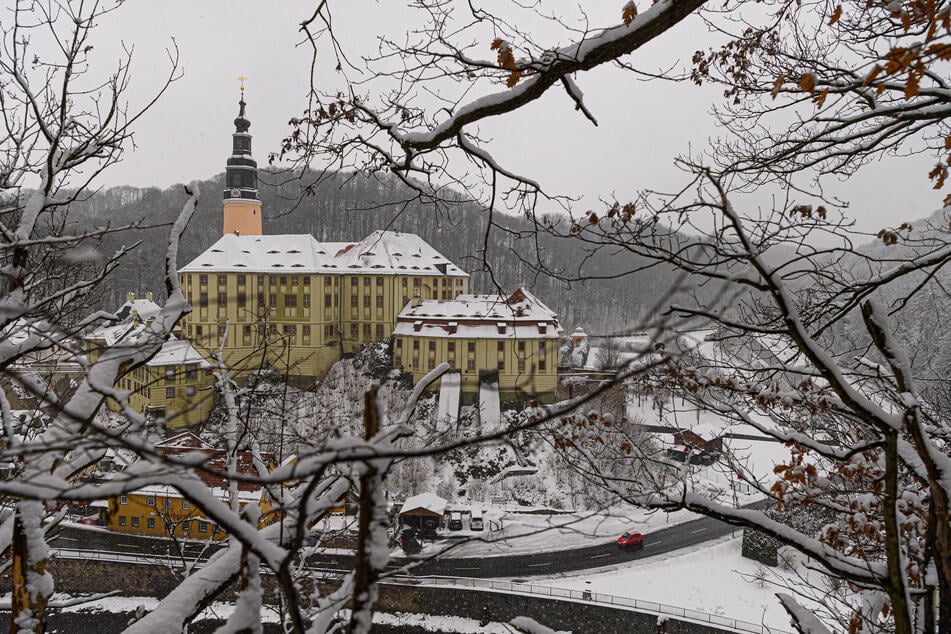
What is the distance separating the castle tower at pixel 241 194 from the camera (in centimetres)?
4266

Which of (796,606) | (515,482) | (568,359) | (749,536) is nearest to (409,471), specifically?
(515,482)

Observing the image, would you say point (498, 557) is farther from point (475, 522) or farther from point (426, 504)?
point (426, 504)

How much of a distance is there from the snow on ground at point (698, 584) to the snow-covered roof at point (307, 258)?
2214 cm

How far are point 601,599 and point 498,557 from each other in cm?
495

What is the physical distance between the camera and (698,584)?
17734 mm

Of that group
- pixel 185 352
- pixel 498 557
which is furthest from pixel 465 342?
pixel 185 352

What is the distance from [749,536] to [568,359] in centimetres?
2373

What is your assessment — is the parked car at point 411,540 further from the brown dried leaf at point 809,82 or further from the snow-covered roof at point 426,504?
the brown dried leaf at point 809,82

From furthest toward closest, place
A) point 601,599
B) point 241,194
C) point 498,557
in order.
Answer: point 241,194, point 498,557, point 601,599

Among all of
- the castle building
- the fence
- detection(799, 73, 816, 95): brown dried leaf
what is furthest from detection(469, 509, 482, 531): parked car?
detection(799, 73, 816, 95): brown dried leaf

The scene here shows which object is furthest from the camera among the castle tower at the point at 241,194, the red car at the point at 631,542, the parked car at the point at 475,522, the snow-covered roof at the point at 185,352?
the castle tower at the point at 241,194

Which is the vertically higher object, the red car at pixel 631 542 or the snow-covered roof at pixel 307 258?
the snow-covered roof at pixel 307 258

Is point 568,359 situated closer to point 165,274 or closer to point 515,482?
point 515,482

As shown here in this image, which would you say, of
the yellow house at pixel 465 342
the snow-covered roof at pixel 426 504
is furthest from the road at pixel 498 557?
the yellow house at pixel 465 342
